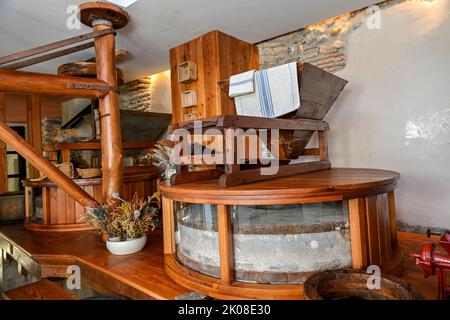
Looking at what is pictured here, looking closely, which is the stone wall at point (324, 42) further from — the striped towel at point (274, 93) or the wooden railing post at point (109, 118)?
the wooden railing post at point (109, 118)

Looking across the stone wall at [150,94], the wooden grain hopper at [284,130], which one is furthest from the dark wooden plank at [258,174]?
the stone wall at [150,94]

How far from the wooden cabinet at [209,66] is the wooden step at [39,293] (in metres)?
2.57

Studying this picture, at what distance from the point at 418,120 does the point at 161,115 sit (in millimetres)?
3873

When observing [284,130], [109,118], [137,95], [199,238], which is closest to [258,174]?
[284,130]

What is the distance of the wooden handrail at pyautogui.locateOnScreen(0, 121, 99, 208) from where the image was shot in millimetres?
2814

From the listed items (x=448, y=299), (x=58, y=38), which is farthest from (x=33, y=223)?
(x=448, y=299)

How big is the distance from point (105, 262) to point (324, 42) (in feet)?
11.2

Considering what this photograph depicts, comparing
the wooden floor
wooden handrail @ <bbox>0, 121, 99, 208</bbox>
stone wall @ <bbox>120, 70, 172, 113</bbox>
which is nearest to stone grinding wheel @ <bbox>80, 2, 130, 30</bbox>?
wooden handrail @ <bbox>0, 121, 99, 208</bbox>

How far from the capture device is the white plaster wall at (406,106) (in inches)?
114

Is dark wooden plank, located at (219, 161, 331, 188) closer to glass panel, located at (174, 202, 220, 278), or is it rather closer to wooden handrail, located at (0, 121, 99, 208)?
glass panel, located at (174, 202, 220, 278)

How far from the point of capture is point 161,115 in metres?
5.32

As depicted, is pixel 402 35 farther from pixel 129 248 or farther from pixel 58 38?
pixel 58 38

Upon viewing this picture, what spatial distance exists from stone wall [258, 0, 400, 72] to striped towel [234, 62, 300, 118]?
1.64 m

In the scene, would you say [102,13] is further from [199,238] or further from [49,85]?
[199,238]
